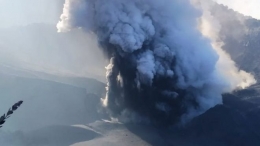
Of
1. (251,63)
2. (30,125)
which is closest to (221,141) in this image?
(30,125)

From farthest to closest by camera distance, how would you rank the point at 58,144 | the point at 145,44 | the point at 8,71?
the point at 8,71 < the point at 145,44 < the point at 58,144

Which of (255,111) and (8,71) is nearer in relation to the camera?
(255,111)

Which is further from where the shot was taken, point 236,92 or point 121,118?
point 236,92

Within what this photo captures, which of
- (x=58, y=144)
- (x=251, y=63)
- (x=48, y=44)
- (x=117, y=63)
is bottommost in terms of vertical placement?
(x=58, y=144)

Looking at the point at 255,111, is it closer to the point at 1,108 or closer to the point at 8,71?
the point at 1,108

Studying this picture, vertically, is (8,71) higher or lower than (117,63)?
higher

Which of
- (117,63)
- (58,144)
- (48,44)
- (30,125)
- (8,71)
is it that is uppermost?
(48,44)

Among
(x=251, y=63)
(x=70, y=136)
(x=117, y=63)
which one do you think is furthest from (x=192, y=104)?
(x=251, y=63)

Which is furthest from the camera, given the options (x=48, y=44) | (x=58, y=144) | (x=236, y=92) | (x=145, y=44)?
(x=48, y=44)

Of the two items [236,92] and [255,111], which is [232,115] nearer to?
[255,111]
